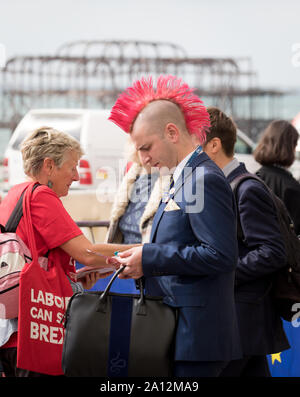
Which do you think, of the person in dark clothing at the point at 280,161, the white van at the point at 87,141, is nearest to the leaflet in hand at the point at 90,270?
Answer: the person in dark clothing at the point at 280,161

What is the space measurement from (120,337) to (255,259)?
0.97 metres

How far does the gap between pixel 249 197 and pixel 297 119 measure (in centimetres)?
425

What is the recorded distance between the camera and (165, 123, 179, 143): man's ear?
262 cm

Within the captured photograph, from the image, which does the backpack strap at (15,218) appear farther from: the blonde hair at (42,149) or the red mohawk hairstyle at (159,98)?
the red mohawk hairstyle at (159,98)

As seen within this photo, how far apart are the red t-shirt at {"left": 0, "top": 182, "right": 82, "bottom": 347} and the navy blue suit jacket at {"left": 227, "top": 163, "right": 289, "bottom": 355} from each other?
809mm

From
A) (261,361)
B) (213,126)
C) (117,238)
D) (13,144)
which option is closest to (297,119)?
(117,238)

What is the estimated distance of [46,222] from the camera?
9.83ft

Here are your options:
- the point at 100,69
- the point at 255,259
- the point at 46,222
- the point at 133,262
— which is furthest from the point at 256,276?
the point at 100,69

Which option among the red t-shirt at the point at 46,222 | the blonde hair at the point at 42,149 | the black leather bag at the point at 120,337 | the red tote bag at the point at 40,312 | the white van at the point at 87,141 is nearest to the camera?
the black leather bag at the point at 120,337

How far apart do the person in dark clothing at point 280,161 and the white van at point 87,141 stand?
241 inches

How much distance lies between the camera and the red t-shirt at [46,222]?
300cm

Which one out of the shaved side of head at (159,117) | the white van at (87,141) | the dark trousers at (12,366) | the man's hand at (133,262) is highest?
the shaved side of head at (159,117)

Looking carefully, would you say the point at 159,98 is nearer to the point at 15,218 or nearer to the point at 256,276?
the point at 15,218

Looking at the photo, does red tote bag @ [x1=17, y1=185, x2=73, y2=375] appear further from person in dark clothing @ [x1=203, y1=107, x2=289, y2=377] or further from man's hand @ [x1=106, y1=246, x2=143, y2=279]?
person in dark clothing @ [x1=203, y1=107, x2=289, y2=377]
